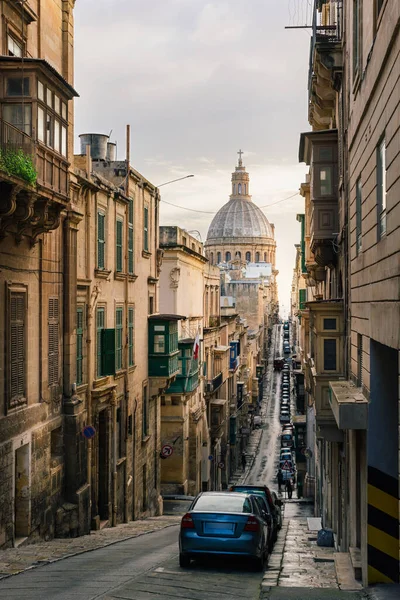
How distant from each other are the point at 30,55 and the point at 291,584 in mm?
11447

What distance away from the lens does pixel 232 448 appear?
57.0 metres

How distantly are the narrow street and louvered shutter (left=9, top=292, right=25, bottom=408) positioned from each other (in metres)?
2.99

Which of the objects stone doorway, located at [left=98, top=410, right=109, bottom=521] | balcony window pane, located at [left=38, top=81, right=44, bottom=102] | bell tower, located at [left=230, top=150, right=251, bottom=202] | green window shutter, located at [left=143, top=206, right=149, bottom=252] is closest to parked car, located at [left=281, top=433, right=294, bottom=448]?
green window shutter, located at [left=143, top=206, right=149, bottom=252]

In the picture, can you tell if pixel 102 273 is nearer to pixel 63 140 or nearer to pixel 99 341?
pixel 99 341

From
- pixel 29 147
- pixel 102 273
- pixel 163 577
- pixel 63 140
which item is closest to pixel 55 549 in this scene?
Answer: pixel 163 577

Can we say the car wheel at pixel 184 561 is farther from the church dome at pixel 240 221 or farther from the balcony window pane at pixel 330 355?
the church dome at pixel 240 221

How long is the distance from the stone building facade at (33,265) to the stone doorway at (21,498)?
0.06 ft

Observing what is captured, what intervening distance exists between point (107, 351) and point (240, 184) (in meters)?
155

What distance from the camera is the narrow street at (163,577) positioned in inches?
393

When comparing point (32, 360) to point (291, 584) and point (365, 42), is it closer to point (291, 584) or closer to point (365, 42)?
point (291, 584)

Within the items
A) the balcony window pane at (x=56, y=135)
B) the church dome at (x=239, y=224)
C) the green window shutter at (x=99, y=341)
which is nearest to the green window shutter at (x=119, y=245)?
the green window shutter at (x=99, y=341)

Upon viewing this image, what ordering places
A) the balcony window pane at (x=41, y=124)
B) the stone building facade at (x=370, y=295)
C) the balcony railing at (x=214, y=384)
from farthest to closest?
the balcony railing at (x=214, y=384) < the balcony window pane at (x=41, y=124) < the stone building facade at (x=370, y=295)

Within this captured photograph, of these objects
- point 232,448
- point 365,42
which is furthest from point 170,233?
point 232,448

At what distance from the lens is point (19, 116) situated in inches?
562
